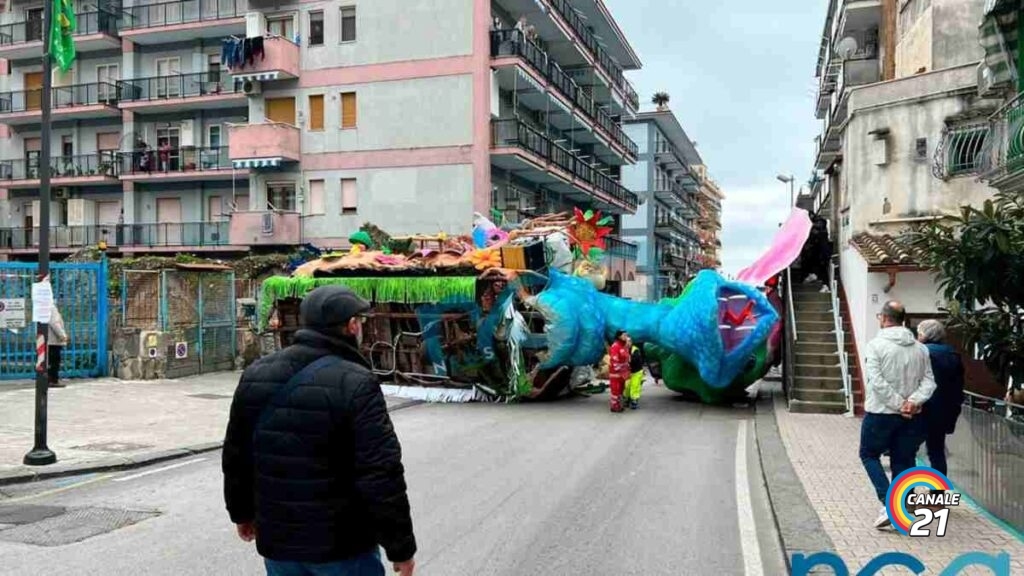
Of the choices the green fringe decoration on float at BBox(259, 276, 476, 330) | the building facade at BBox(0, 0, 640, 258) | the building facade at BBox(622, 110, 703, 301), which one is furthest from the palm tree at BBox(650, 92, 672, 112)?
the green fringe decoration on float at BBox(259, 276, 476, 330)

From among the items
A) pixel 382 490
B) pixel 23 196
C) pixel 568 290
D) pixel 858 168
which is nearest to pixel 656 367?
pixel 568 290

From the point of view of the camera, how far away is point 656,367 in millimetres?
18156

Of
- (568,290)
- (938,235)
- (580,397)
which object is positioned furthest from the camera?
(580,397)

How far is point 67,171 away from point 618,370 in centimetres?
2935

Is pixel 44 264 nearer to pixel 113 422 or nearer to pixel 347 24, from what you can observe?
pixel 113 422

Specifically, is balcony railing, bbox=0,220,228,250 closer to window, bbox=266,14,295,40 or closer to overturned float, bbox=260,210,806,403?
window, bbox=266,14,295,40

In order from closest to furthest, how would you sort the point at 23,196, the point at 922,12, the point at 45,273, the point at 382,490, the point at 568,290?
the point at 382,490, the point at 45,273, the point at 568,290, the point at 922,12, the point at 23,196

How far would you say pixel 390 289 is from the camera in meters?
16.6

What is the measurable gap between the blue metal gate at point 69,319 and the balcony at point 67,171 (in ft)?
58.3

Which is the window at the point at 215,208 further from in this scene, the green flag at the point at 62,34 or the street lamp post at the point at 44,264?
the street lamp post at the point at 44,264

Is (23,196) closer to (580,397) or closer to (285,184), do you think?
(285,184)

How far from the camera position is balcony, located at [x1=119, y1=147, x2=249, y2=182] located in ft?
104

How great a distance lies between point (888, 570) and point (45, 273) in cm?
941

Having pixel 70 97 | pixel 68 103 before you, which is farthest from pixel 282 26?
pixel 70 97
